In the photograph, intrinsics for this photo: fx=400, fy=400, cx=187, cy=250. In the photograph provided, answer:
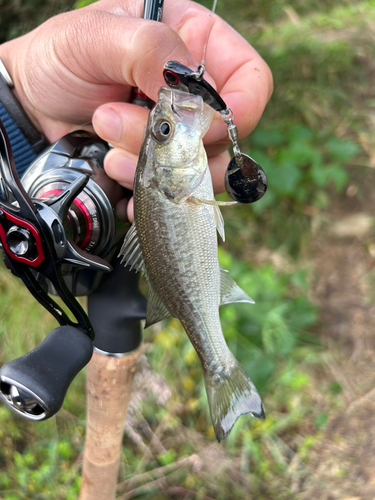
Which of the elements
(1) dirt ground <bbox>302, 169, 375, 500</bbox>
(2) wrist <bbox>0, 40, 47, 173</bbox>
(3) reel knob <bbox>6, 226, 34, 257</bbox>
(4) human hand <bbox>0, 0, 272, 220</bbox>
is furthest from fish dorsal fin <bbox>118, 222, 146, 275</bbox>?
(1) dirt ground <bbox>302, 169, 375, 500</bbox>

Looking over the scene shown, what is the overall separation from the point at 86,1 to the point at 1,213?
215 centimetres

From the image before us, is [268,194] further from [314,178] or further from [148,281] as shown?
[148,281]

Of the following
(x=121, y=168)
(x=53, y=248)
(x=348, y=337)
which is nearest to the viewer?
(x=53, y=248)

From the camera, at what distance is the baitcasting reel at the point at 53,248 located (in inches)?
32.7

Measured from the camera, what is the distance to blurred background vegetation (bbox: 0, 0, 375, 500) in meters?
2.64

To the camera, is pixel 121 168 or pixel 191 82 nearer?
pixel 191 82

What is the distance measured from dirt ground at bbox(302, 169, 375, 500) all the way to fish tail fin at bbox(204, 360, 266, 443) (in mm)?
1811

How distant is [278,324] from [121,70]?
6.51 feet

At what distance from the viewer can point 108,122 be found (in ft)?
4.63

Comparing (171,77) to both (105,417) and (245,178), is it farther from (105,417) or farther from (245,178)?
(105,417)

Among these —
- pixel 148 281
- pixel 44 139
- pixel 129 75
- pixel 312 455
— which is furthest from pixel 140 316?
pixel 312 455

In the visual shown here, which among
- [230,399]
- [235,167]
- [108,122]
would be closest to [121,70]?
[108,122]

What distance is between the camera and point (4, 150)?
36.9 inches

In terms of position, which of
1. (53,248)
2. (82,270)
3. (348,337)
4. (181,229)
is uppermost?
(53,248)
